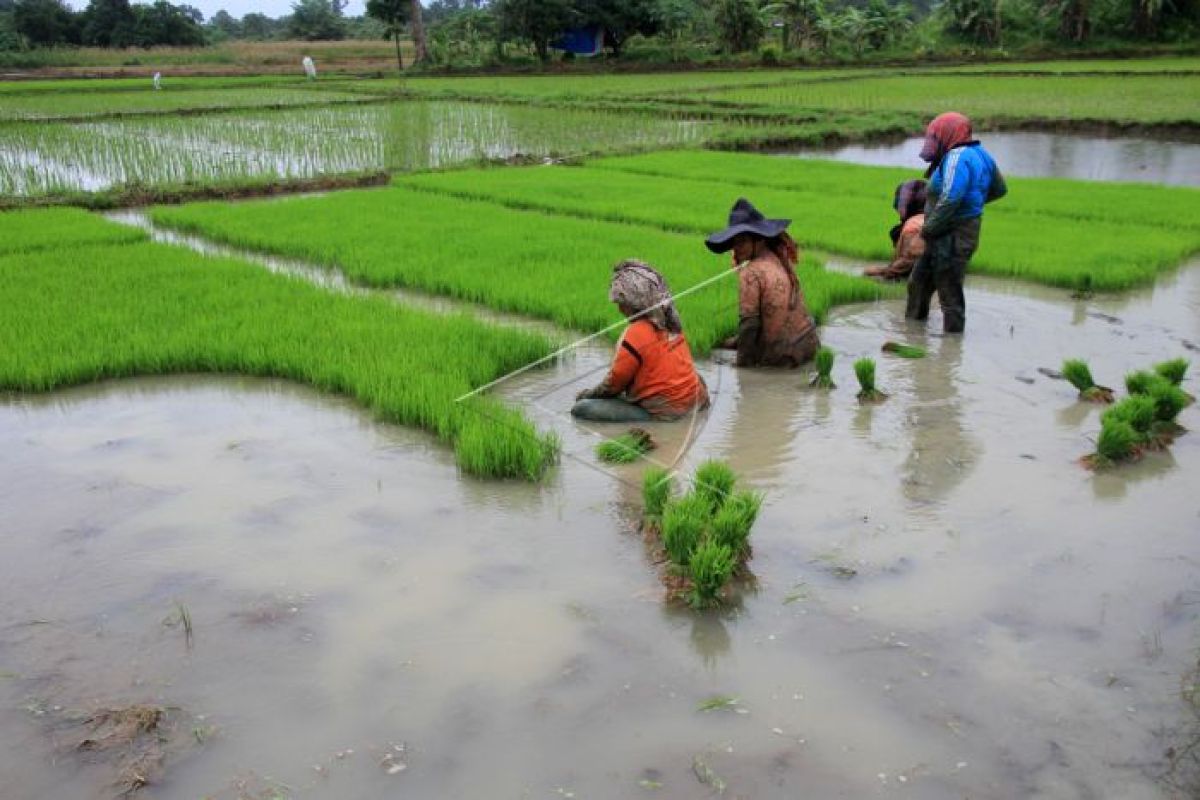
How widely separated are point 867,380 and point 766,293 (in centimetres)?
70

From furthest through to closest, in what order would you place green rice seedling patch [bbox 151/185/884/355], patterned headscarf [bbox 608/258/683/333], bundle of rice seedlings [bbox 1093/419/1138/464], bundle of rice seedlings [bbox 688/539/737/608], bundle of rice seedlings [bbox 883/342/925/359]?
green rice seedling patch [bbox 151/185/884/355] < bundle of rice seedlings [bbox 883/342/925/359] < patterned headscarf [bbox 608/258/683/333] < bundle of rice seedlings [bbox 1093/419/1138/464] < bundle of rice seedlings [bbox 688/539/737/608]

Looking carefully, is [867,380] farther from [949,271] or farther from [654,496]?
[654,496]

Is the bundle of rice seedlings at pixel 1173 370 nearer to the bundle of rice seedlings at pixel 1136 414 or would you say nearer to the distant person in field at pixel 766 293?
the bundle of rice seedlings at pixel 1136 414

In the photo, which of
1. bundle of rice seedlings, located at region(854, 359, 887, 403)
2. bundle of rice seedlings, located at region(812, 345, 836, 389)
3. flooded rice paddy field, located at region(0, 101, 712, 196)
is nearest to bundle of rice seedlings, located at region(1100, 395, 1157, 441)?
bundle of rice seedlings, located at region(854, 359, 887, 403)

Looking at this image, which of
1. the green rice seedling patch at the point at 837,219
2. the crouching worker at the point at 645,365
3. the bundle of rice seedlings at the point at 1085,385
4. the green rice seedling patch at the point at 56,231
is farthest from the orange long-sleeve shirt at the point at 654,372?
the green rice seedling patch at the point at 56,231

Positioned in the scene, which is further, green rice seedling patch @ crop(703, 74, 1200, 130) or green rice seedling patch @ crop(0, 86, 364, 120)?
green rice seedling patch @ crop(0, 86, 364, 120)

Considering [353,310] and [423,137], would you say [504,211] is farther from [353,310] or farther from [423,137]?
[423,137]

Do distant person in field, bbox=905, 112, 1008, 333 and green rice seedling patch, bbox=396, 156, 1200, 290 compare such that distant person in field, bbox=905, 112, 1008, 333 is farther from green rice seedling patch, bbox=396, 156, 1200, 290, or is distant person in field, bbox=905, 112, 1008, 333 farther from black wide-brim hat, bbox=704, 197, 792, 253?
green rice seedling patch, bbox=396, 156, 1200, 290

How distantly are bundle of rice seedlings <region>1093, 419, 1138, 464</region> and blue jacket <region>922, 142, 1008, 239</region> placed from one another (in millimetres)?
2004

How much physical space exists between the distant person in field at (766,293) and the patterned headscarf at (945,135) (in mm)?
1243

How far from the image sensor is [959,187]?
18.7 ft

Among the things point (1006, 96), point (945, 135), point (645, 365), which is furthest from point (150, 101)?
point (645, 365)

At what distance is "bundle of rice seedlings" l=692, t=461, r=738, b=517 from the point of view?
11.5 feet

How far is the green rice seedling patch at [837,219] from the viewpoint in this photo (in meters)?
7.47
